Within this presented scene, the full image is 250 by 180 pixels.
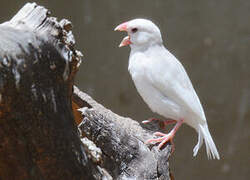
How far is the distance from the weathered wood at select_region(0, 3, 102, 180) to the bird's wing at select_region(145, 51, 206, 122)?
861 mm

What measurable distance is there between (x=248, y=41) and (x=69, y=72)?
3159mm

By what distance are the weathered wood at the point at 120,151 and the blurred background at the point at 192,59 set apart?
2.35 metres

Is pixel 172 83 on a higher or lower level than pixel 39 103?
lower

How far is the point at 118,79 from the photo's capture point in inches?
174

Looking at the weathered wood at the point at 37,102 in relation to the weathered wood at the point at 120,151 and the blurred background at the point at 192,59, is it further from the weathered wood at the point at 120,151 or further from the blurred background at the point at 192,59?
the blurred background at the point at 192,59

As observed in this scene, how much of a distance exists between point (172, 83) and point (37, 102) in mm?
1113

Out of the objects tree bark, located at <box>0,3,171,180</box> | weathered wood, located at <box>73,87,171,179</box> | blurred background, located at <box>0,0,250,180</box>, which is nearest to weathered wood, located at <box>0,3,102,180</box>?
tree bark, located at <box>0,3,171,180</box>

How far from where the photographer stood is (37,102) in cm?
137

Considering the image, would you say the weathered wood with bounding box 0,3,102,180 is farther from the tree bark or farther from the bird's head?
the bird's head

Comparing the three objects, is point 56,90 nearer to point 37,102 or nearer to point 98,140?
point 37,102

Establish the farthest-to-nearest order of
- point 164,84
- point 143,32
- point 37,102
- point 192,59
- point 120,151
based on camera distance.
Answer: point 192,59 → point 143,32 → point 164,84 → point 120,151 → point 37,102

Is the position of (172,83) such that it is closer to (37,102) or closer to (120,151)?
(120,151)

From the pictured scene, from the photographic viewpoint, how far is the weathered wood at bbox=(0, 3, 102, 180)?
1.32 m

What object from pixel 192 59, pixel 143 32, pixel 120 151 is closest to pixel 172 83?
pixel 143 32
